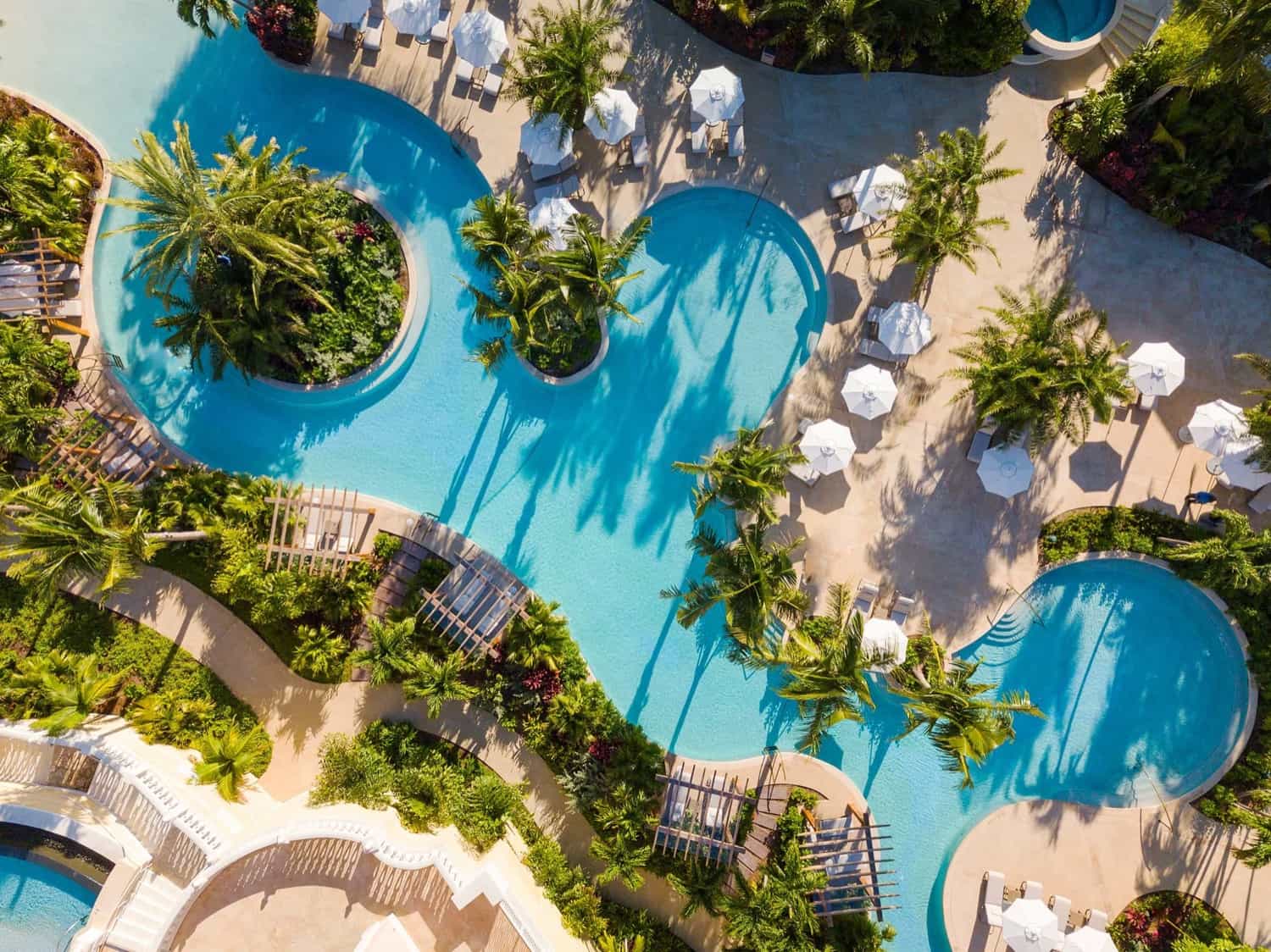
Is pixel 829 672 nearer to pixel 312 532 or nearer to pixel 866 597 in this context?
pixel 866 597

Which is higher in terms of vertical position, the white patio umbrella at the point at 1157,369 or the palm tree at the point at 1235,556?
the white patio umbrella at the point at 1157,369

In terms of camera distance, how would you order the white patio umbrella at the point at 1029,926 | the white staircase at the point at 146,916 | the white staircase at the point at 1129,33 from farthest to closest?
the white staircase at the point at 1129,33 < the white patio umbrella at the point at 1029,926 < the white staircase at the point at 146,916

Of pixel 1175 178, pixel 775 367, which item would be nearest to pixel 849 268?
pixel 775 367

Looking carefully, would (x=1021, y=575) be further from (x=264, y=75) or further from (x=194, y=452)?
(x=264, y=75)

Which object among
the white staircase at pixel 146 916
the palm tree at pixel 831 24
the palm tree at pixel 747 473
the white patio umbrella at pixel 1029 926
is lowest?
the white staircase at pixel 146 916

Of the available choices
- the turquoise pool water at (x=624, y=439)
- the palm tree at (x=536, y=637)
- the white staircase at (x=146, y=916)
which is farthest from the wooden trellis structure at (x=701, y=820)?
the white staircase at (x=146, y=916)

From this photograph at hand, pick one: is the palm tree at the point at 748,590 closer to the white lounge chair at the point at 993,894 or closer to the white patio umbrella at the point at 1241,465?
the white lounge chair at the point at 993,894

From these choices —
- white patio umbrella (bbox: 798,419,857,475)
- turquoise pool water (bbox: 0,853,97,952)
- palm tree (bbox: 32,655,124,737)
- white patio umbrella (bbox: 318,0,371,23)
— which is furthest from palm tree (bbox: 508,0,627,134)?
turquoise pool water (bbox: 0,853,97,952)
